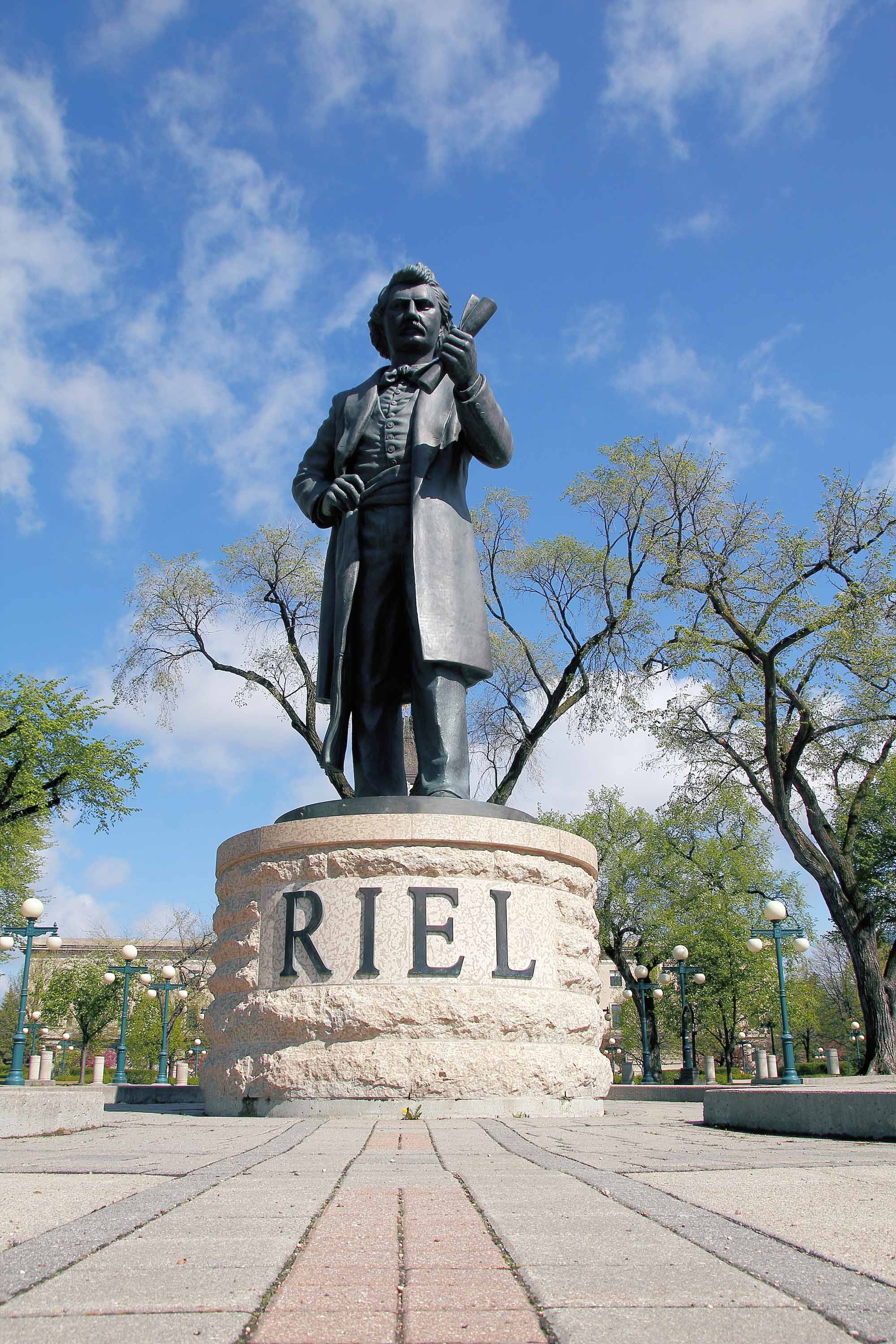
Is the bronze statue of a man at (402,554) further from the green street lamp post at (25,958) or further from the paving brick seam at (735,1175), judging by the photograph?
the green street lamp post at (25,958)

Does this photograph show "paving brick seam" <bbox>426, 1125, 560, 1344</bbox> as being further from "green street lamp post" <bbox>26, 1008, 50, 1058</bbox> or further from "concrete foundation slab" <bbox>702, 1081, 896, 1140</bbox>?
"green street lamp post" <bbox>26, 1008, 50, 1058</bbox>

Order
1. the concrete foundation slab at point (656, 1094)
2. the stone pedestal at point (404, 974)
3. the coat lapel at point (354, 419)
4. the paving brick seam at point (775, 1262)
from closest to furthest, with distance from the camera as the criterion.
Result: the paving brick seam at point (775, 1262)
the stone pedestal at point (404, 974)
the coat lapel at point (354, 419)
the concrete foundation slab at point (656, 1094)

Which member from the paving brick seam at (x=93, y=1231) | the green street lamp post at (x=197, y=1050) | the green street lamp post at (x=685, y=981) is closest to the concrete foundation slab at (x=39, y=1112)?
the paving brick seam at (x=93, y=1231)

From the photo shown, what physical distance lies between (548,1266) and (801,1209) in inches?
40.3

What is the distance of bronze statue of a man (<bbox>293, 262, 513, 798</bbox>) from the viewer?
8227mm

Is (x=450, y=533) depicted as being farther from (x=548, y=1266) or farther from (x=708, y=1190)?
(x=548, y=1266)

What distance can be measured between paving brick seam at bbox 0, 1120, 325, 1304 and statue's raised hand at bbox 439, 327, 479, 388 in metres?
5.62

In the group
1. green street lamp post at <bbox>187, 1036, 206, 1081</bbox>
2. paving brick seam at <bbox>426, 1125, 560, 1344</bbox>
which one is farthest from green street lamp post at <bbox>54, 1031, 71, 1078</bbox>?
paving brick seam at <bbox>426, 1125, 560, 1344</bbox>

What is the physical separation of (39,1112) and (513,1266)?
4.18 m

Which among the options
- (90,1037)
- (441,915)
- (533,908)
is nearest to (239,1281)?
(441,915)

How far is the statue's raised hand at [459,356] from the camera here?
24.6ft

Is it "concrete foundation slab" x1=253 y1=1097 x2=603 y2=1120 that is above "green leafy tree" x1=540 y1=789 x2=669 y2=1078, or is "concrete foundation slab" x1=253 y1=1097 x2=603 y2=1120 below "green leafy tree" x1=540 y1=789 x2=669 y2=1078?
below

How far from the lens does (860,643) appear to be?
1842 cm

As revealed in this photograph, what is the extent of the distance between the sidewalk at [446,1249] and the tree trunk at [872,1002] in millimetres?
15279
